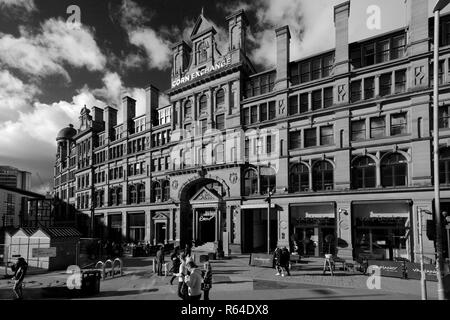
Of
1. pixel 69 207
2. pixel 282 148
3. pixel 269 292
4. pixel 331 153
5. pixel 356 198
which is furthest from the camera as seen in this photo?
pixel 69 207

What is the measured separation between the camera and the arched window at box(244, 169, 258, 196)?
34.0m

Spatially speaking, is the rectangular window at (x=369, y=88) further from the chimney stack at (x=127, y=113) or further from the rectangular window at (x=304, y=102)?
the chimney stack at (x=127, y=113)

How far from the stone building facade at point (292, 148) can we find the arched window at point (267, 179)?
107mm

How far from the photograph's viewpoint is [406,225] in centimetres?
2536


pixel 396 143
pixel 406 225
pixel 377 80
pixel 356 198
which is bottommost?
pixel 406 225

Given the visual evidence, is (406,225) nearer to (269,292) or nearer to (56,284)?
(269,292)

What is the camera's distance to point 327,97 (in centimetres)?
A: 3028

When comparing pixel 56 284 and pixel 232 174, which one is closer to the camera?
pixel 56 284

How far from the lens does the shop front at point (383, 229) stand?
25406 mm

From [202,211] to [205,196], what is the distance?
7.63ft

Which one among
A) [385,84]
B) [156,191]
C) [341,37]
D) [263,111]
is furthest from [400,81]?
[156,191]

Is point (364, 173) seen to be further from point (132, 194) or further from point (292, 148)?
point (132, 194)

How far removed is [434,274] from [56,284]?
21.5 meters
